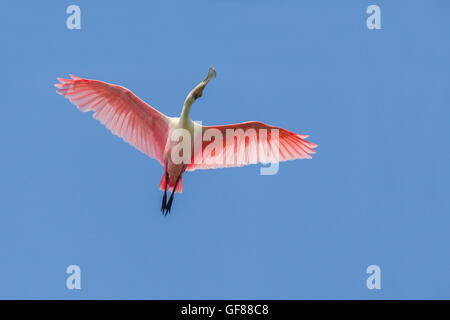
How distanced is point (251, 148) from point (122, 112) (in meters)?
1.82

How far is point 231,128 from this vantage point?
10.6 meters

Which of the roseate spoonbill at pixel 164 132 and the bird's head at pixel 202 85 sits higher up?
the bird's head at pixel 202 85

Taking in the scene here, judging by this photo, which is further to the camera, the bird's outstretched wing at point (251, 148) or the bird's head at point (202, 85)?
the bird's outstretched wing at point (251, 148)

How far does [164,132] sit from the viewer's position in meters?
10.8

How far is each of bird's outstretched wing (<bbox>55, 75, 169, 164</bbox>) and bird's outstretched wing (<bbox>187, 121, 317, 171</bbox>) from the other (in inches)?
24.3

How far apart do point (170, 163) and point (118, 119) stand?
39.7 inches

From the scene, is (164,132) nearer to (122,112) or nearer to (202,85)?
(122,112)

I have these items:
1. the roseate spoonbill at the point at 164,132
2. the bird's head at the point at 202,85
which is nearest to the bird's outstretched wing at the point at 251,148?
the roseate spoonbill at the point at 164,132

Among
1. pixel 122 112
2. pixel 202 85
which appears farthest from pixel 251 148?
pixel 122 112

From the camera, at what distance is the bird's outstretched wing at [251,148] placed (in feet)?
35.3

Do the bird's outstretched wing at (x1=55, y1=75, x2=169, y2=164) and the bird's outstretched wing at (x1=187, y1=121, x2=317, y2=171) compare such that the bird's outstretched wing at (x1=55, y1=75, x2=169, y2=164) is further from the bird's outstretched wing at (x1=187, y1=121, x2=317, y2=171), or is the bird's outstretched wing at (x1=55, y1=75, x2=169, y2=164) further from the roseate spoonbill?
the bird's outstretched wing at (x1=187, y1=121, x2=317, y2=171)

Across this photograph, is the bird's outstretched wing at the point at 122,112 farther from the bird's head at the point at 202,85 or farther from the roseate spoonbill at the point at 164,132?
the bird's head at the point at 202,85
